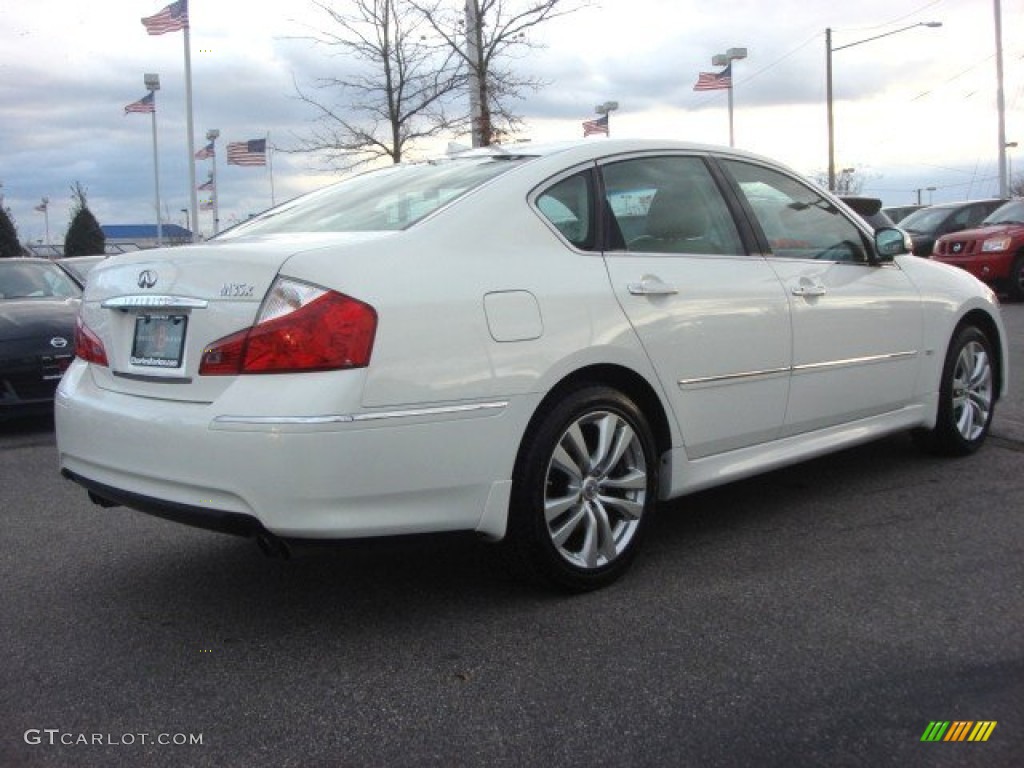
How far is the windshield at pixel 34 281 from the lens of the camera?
8695 millimetres

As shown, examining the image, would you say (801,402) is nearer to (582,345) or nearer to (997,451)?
(582,345)

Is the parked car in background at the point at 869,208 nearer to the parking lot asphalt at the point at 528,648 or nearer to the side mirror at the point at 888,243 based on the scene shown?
the side mirror at the point at 888,243

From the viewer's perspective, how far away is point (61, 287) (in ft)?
29.6

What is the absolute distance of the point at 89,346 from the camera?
11.9ft

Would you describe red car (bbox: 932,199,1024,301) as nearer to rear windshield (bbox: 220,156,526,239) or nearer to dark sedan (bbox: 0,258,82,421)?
dark sedan (bbox: 0,258,82,421)

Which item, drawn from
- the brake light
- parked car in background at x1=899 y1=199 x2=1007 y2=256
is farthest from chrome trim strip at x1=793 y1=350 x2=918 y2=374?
parked car in background at x1=899 y1=199 x2=1007 y2=256

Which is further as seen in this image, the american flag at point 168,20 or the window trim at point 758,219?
the american flag at point 168,20

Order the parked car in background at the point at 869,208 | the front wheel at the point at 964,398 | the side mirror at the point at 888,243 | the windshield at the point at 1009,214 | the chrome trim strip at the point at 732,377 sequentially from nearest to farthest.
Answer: the chrome trim strip at the point at 732,377, the side mirror at the point at 888,243, the front wheel at the point at 964,398, the parked car in background at the point at 869,208, the windshield at the point at 1009,214

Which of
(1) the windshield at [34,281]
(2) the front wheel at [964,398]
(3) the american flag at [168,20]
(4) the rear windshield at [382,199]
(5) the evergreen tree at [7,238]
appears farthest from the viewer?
(5) the evergreen tree at [7,238]

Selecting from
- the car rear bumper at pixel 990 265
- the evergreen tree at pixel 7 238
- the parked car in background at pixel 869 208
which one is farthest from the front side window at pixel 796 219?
the evergreen tree at pixel 7 238

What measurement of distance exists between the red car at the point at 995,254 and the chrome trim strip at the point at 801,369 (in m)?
11.6

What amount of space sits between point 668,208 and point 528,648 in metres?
1.90

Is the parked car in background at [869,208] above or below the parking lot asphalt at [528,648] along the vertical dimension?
above

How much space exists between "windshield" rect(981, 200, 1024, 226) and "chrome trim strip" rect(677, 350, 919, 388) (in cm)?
1245
